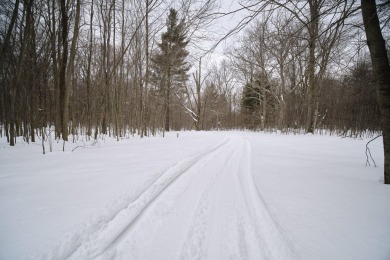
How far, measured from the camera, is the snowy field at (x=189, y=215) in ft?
5.15

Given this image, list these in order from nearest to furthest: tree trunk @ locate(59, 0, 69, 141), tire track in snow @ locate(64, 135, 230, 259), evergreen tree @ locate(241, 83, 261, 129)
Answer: tire track in snow @ locate(64, 135, 230, 259) < tree trunk @ locate(59, 0, 69, 141) < evergreen tree @ locate(241, 83, 261, 129)

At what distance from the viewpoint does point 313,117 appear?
1390cm

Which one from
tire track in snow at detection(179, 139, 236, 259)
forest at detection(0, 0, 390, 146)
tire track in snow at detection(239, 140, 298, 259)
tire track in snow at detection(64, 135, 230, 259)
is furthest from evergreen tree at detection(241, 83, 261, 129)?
tire track in snow at detection(64, 135, 230, 259)

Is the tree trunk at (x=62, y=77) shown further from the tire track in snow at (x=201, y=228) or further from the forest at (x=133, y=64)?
the tire track in snow at (x=201, y=228)

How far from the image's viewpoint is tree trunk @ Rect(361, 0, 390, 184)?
2940 mm

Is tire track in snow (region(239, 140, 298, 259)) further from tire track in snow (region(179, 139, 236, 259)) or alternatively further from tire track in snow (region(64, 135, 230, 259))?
tire track in snow (region(64, 135, 230, 259))

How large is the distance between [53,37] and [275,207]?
429 inches

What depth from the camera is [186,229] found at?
6.27ft

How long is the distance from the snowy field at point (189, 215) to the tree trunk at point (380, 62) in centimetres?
94

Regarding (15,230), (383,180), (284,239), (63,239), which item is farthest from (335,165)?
(15,230)

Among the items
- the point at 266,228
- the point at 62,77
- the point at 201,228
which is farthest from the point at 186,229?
the point at 62,77

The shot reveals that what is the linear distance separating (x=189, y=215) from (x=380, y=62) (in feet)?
11.9

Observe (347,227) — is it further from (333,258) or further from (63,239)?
(63,239)

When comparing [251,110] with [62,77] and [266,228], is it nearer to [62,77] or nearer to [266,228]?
[62,77]
